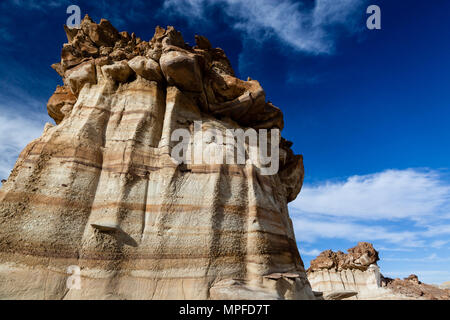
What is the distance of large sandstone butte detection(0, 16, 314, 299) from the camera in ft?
16.8

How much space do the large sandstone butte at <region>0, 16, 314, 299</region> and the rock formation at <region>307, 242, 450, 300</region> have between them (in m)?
18.0

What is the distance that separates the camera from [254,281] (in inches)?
221

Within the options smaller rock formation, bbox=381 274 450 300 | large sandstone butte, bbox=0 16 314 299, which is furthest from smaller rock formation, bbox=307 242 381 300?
large sandstone butte, bbox=0 16 314 299

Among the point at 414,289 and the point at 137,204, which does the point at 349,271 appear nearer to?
the point at 414,289

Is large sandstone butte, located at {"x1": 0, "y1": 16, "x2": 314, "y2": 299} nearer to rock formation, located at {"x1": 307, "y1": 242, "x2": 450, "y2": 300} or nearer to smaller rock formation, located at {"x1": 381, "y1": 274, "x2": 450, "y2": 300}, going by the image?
smaller rock formation, located at {"x1": 381, "y1": 274, "x2": 450, "y2": 300}

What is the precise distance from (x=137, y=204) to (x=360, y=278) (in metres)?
24.0

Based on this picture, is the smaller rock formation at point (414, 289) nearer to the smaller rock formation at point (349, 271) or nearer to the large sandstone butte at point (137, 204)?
the smaller rock formation at point (349, 271)

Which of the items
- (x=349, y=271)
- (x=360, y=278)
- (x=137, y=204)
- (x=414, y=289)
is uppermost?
(x=137, y=204)

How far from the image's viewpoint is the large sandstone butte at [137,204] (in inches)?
201

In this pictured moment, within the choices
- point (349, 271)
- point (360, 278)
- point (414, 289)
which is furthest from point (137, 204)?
point (360, 278)

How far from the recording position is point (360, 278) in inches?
902
